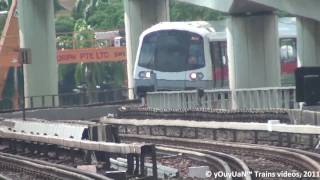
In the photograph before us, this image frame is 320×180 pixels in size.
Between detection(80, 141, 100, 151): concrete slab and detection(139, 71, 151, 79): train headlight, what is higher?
detection(139, 71, 151, 79): train headlight

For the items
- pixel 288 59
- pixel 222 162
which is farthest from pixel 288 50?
pixel 222 162

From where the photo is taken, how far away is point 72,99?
177ft

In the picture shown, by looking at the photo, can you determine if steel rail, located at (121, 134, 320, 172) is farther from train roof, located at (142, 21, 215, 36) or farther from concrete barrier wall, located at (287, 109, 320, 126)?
train roof, located at (142, 21, 215, 36)

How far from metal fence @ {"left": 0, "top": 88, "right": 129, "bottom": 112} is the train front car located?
112 inches

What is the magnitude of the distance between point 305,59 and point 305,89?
485 inches

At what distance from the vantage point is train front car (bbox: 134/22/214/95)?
35.4 meters

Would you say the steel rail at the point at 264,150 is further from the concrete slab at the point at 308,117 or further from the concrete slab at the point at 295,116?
the concrete slab at the point at 295,116

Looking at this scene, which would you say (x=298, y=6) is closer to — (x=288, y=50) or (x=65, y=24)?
(x=288, y=50)

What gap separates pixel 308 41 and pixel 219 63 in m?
3.94

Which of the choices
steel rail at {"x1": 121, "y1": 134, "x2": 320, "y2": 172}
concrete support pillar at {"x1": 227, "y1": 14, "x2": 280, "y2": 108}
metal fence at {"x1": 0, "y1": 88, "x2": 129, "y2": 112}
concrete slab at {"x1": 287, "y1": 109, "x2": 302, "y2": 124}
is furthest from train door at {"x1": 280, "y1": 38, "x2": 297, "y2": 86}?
concrete slab at {"x1": 287, "y1": 109, "x2": 302, "y2": 124}

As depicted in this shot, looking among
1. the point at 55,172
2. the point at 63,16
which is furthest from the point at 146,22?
the point at 63,16

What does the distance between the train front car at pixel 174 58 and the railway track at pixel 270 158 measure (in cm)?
1346

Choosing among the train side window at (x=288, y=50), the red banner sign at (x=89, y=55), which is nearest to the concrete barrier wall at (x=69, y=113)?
the train side window at (x=288, y=50)

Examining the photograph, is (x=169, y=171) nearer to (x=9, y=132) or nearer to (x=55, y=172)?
(x=55, y=172)
